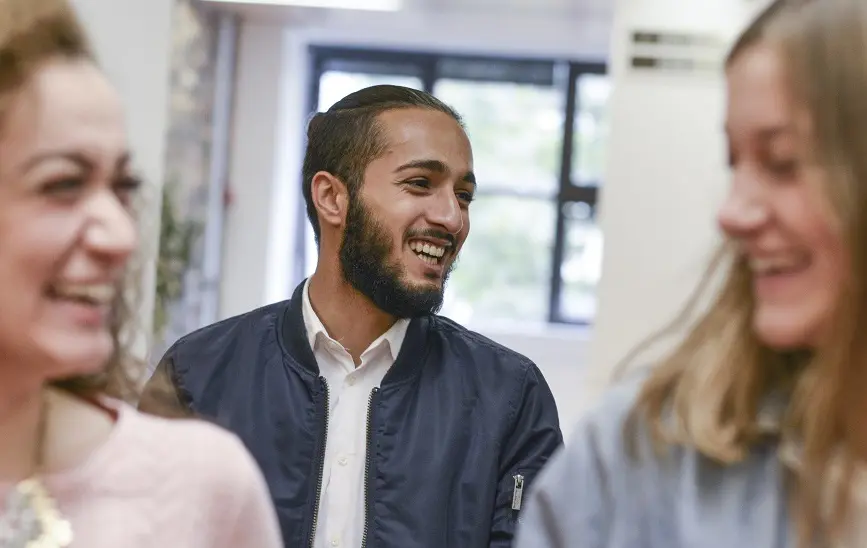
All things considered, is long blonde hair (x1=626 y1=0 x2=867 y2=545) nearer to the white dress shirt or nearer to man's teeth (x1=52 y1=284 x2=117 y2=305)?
man's teeth (x1=52 y1=284 x2=117 y2=305)

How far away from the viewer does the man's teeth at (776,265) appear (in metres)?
0.90

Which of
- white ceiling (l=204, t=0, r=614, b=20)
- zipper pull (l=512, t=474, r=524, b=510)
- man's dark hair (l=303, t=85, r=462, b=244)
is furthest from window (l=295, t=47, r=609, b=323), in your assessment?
zipper pull (l=512, t=474, r=524, b=510)

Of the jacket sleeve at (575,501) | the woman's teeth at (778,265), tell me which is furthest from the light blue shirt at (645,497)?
the woman's teeth at (778,265)

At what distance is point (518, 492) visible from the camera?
1.80m

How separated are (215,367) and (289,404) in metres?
0.16

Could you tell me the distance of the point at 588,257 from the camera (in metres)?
6.25

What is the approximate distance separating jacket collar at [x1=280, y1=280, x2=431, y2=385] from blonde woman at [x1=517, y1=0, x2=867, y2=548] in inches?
32.3

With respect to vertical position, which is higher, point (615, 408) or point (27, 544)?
point (615, 408)

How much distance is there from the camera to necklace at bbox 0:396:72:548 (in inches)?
37.7

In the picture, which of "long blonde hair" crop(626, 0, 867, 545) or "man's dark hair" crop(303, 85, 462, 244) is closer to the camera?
"long blonde hair" crop(626, 0, 867, 545)

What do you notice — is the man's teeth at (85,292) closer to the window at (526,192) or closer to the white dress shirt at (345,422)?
the white dress shirt at (345,422)

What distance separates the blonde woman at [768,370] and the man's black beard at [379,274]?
2.87 ft

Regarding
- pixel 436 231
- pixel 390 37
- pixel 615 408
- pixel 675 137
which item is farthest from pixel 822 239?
pixel 390 37

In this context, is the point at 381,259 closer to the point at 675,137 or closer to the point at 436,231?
the point at 436,231
